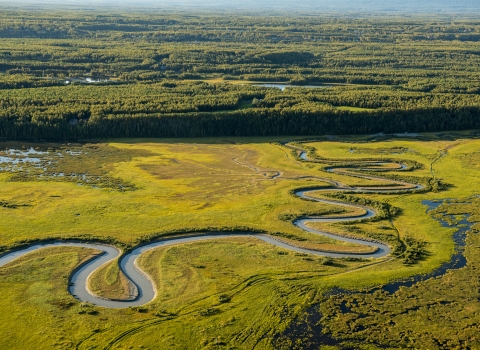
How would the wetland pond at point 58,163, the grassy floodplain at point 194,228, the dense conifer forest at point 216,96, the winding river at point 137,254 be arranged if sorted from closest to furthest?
the grassy floodplain at point 194,228
the winding river at point 137,254
the wetland pond at point 58,163
the dense conifer forest at point 216,96

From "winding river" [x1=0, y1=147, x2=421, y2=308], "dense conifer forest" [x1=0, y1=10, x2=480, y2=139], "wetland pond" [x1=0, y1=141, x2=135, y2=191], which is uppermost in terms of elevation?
"dense conifer forest" [x1=0, y1=10, x2=480, y2=139]

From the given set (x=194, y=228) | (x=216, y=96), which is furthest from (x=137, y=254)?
(x=216, y=96)

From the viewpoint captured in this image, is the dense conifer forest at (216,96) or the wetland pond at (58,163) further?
the dense conifer forest at (216,96)

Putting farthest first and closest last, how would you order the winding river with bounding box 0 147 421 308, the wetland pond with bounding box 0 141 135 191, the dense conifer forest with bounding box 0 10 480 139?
the dense conifer forest with bounding box 0 10 480 139 → the wetland pond with bounding box 0 141 135 191 → the winding river with bounding box 0 147 421 308

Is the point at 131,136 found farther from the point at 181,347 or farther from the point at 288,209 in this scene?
the point at 181,347

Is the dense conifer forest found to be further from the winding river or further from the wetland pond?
the winding river

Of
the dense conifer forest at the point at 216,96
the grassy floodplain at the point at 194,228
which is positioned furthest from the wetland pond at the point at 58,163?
the dense conifer forest at the point at 216,96

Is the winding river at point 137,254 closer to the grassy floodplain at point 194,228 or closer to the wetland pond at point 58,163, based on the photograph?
the grassy floodplain at point 194,228

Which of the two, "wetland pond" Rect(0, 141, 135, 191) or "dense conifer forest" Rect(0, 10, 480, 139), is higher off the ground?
"dense conifer forest" Rect(0, 10, 480, 139)

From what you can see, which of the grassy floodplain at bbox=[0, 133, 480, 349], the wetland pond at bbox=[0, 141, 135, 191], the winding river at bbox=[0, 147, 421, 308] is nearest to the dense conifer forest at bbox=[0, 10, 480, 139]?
the grassy floodplain at bbox=[0, 133, 480, 349]

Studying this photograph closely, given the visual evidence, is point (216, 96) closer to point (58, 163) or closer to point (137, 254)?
point (58, 163)
